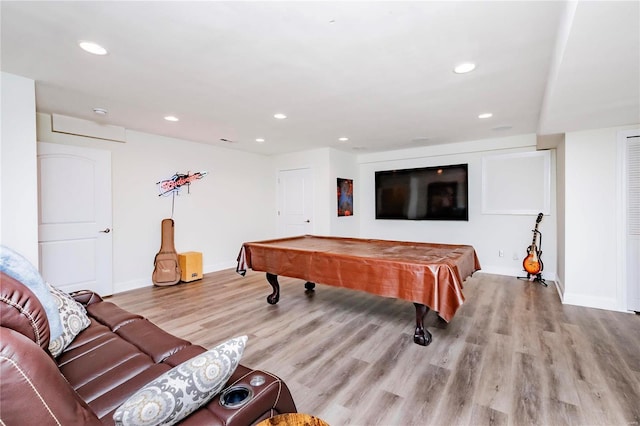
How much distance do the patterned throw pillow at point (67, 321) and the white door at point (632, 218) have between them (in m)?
5.14

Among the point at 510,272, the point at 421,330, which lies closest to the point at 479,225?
the point at 510,272

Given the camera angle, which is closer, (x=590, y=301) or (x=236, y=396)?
(x=236, y=396)

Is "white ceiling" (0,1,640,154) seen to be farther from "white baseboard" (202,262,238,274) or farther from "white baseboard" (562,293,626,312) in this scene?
"white baseboard" (202,262,238,274)

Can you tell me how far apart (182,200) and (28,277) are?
13.7ft

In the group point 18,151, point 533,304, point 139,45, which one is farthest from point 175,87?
point 533,304

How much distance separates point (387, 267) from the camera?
2572 millimetres

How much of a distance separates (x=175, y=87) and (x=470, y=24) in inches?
99.1

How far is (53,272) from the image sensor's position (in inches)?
146

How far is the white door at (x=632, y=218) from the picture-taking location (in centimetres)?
327

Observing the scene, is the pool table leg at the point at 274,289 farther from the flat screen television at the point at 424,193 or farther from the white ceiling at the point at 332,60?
the flat screen television at the point at 424,193

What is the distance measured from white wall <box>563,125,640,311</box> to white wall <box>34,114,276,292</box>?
17.0 ft

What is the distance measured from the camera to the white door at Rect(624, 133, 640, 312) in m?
3.27

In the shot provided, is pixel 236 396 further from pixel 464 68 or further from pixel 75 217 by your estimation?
pixel 75 217

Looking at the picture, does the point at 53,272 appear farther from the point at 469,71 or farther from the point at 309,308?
the point at 469,71
